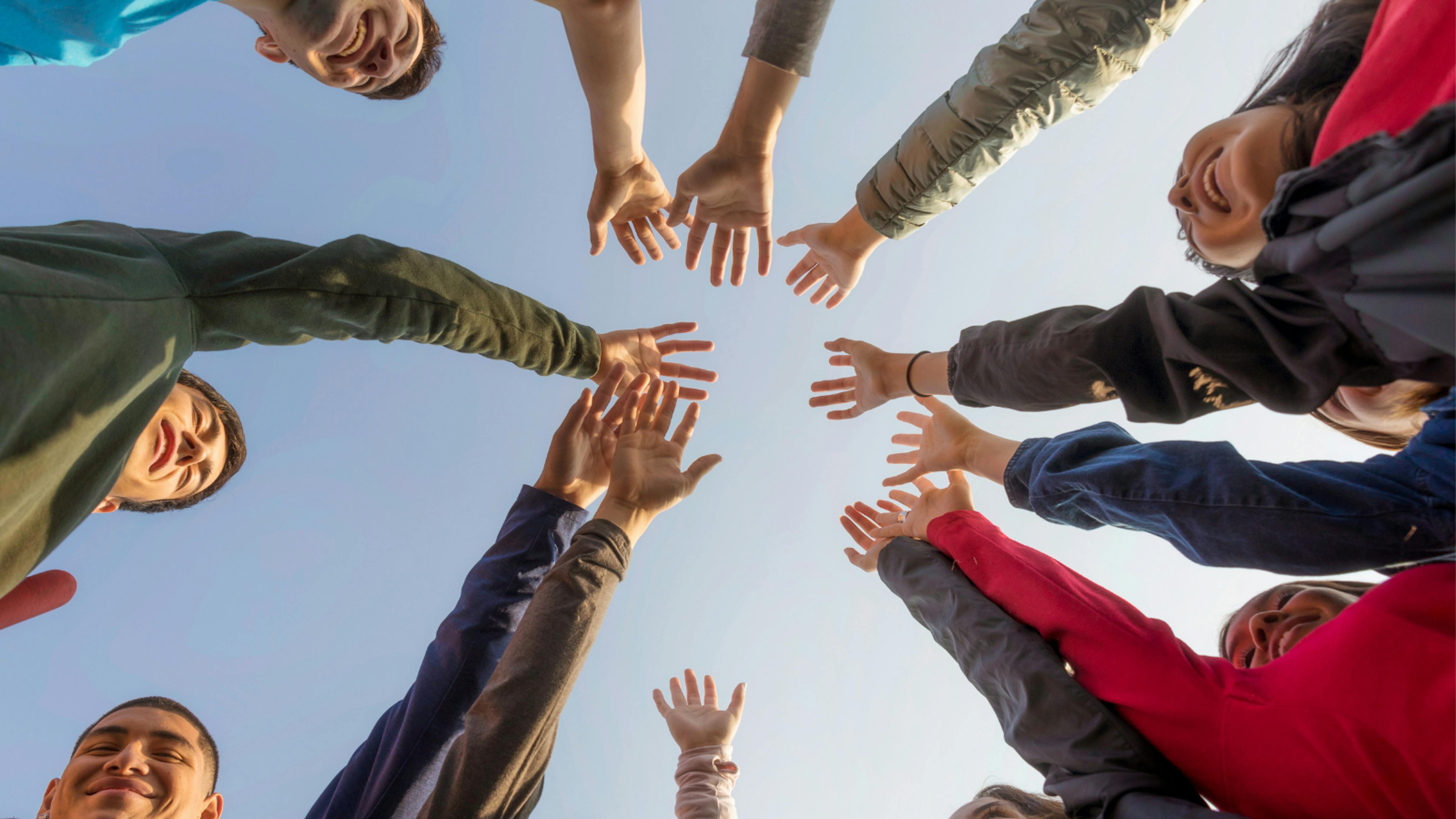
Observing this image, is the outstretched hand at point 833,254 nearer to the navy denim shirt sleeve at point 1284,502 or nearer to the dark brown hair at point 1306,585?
the navy denim shirt sleeve at point 1284,502

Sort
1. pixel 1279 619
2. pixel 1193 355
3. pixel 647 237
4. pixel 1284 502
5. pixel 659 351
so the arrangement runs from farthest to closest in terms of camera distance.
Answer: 1. pixel 659 351
2. pixel 647 237
3. pixel 1279 619
4. pixel 1284 502
5. pixel 1193 355

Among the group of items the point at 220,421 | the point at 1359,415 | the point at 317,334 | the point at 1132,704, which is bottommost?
the point at 1132,704

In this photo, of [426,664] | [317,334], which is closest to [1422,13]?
[317,334]

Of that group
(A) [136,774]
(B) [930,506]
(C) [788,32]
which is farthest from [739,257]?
(A) [136,774]

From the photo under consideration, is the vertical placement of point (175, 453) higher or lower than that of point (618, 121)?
lower

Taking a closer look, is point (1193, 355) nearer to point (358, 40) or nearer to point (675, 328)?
point (675, 328)

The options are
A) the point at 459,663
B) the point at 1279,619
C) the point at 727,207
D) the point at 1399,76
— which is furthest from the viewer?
the point at 727,207

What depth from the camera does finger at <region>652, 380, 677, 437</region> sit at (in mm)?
2256

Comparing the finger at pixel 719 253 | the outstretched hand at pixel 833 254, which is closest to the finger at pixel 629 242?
the finger at pixel 719 253

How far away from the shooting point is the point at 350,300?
1.45 meters

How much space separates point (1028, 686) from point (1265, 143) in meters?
1.23

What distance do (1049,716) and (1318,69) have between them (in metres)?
1.43

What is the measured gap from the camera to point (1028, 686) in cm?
134

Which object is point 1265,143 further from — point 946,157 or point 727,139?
point 727,139
